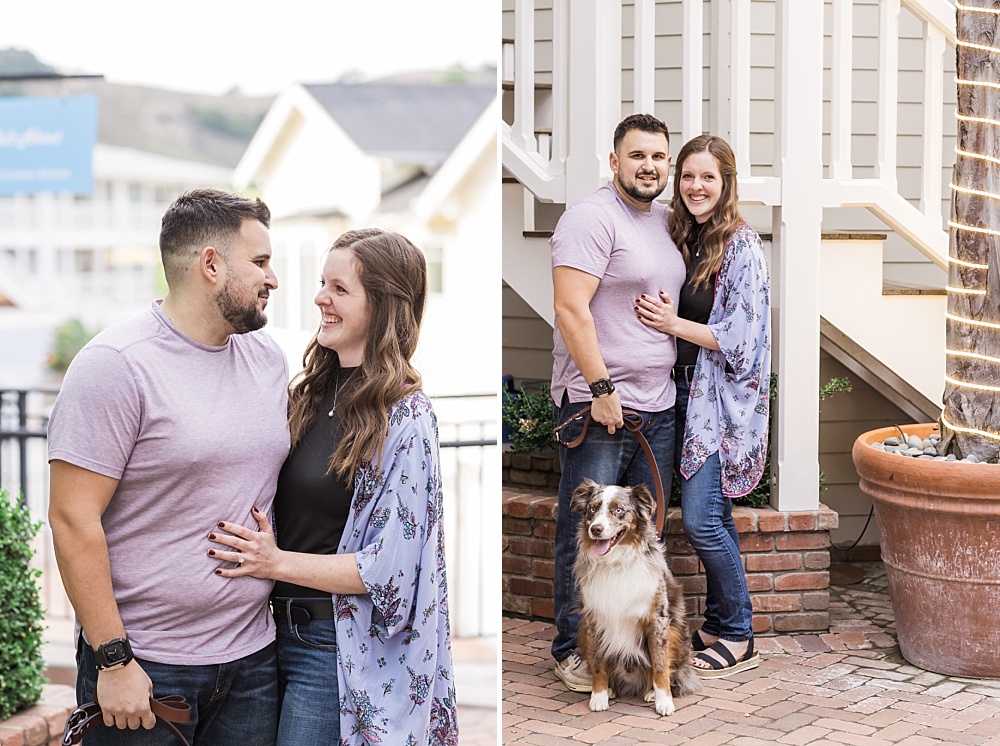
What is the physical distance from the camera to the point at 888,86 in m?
4.61

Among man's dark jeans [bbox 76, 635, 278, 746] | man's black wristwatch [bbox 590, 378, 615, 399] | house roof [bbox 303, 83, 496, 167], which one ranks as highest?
house roof [bbox 303, 83, 496, 167]

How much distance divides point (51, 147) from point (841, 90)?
16.5 ft

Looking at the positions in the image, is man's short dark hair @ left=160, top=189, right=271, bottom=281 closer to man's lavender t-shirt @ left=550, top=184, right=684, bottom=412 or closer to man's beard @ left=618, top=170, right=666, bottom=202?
man's lavender t-shirt @ left=550, top=184, right=684, bottom=412

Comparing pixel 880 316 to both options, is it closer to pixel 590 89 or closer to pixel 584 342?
pixel 590 89

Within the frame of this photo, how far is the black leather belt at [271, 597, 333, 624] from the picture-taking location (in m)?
2.10

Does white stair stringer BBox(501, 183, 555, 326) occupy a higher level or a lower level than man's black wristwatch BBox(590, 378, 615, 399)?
higher

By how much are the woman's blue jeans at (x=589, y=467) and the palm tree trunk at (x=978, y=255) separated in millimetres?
1193

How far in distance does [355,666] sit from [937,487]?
2572 mm

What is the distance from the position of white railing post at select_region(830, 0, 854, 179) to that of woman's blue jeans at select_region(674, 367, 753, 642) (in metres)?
1.31

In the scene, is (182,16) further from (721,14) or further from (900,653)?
(900,653)

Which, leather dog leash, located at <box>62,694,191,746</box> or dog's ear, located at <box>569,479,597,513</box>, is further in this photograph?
dog's ear, located at <box>569,479,597,513</box>

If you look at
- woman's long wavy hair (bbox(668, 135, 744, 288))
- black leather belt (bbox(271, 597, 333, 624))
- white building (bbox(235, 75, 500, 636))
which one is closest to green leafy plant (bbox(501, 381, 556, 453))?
woman's long wavy hair (bbox(668, 135, 744, 288))

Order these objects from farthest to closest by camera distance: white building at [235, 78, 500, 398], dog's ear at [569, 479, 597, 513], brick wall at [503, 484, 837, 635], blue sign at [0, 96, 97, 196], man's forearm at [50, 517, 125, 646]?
1. white building at [235, 78, 500, 398]
2. blue sign at [0, 96, 97, 196]
3. brick wall at [503, 484, 837, 635]
4. dog's ear at [569, 479, 597, 513]
5. man's forearm at [50, 517, 125, 646]

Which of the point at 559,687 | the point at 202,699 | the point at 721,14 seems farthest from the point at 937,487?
the point at 202,699
